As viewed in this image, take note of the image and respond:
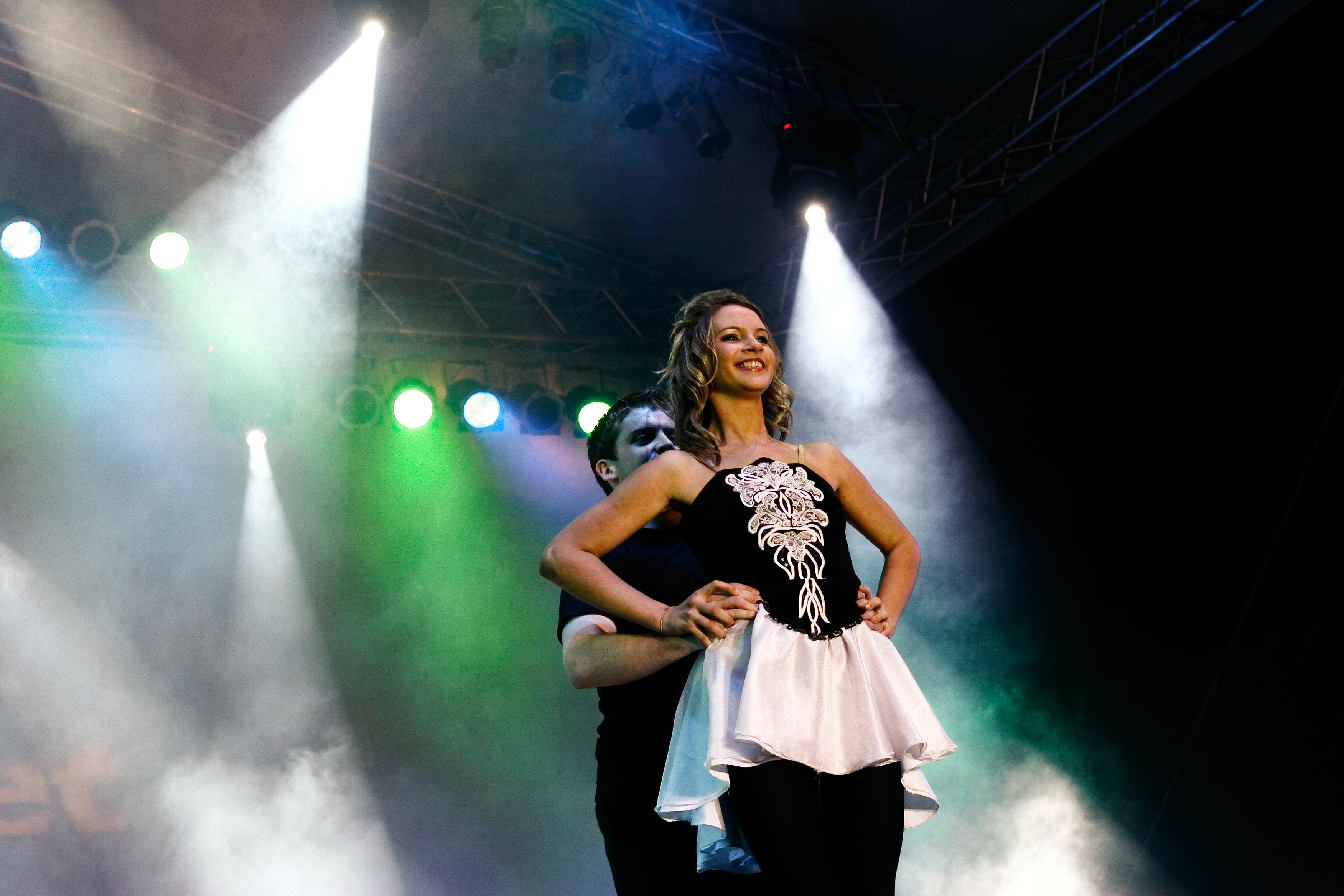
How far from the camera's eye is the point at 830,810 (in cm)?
154

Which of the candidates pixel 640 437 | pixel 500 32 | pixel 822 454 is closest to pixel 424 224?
pixel 500 32

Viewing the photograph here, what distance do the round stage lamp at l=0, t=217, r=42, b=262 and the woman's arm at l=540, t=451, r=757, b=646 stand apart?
4.29 m

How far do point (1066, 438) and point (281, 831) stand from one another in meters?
4.09

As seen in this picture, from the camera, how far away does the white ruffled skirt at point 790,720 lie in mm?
1479

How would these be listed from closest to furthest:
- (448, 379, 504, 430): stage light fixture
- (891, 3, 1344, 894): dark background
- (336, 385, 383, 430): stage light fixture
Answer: (891, 3, 1344, 894): dark background → (336, 385, 383, 430): stage light fixture → (448, 379, 504, 430): stage light fixture

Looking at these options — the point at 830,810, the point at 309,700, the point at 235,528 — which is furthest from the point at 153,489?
the point at 830,810

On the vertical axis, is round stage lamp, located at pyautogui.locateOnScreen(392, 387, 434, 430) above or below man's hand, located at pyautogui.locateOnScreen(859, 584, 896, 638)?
above

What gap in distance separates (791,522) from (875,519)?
273mm

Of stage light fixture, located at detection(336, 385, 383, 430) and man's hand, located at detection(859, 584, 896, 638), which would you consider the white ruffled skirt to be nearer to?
Result: man's hand, located at detection(859, 584, 896, 638)

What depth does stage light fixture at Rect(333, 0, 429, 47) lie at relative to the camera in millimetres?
3816

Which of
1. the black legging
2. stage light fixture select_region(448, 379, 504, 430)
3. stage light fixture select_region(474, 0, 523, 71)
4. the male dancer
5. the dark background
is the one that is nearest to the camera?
the black legging

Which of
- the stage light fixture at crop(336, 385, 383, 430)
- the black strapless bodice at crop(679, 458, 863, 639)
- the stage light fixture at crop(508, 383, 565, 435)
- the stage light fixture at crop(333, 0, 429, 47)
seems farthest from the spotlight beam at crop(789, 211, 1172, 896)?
the black strapless bodice at crop(679, 458, 863, 639)

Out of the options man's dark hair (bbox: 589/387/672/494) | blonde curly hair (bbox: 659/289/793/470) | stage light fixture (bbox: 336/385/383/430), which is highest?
stage light fixture (bbox: 336/385/383/430)

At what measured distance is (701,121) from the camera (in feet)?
14.4
